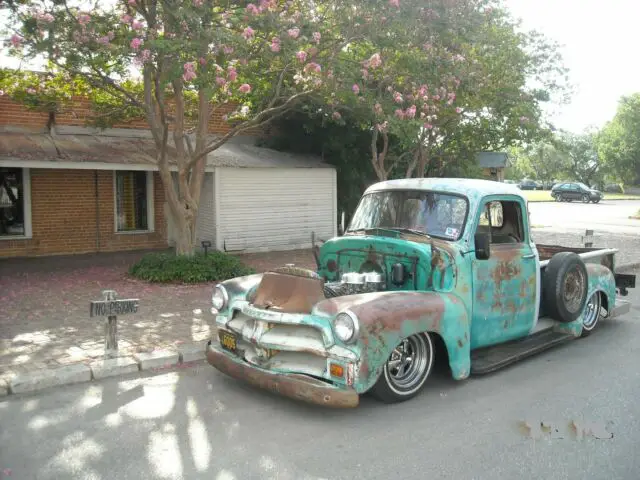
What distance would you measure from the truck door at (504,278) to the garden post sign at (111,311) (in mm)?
3398

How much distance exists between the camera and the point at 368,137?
1748 centimetres

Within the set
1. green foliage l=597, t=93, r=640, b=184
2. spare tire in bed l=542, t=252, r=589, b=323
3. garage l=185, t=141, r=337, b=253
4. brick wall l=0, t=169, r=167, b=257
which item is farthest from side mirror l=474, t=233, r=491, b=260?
green foliage l=597, t=93, r=640, b=184

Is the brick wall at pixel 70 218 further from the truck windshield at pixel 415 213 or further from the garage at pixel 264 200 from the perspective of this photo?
the truck windshield at pixel 415 213

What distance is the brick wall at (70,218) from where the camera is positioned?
14.2 m

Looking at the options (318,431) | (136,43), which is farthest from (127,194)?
(318,431)

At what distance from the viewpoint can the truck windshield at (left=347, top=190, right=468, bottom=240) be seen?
602cm

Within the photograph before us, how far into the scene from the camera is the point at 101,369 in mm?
5957

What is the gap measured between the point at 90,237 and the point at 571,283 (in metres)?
11.6

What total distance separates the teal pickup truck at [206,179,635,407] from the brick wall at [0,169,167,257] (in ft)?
32.7

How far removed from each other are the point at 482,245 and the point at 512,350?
1.26 metres

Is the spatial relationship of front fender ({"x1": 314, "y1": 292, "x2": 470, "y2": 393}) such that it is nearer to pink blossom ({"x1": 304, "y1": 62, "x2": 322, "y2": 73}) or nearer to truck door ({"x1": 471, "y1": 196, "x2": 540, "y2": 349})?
truck door ({"x1": 471, "y1": 196, "x2": 540, "y2": 349})

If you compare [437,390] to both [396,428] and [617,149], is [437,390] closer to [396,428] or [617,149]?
[396,428]

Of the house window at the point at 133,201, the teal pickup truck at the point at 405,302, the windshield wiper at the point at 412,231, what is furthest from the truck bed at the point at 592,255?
the house window at the point at 133,201

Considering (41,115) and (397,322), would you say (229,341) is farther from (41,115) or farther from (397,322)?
(41,115)
